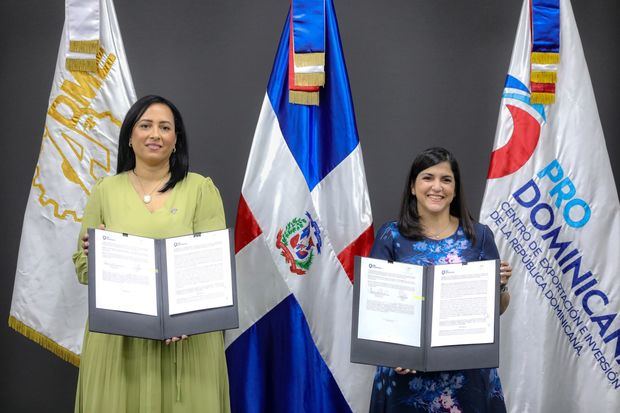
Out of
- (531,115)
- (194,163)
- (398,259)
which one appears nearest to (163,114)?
(398,259)

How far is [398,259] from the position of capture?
2.46m

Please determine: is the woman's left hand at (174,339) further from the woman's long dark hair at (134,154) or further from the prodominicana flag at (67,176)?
the prodominicana flag at (67,176)

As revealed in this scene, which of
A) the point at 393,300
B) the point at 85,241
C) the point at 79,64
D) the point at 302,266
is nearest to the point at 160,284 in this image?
the point at 85,241

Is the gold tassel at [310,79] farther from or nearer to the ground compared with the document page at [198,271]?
farther from the ground

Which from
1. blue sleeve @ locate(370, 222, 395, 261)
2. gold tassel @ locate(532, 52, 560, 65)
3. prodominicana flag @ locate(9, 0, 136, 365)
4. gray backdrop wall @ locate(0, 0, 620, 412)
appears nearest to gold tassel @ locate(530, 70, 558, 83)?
gold tassel @ locate(532, 52, 560, 65)

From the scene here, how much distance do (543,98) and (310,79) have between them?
971 mm

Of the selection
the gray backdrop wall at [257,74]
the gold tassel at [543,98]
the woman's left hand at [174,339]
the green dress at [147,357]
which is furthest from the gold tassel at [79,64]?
the gold tassel at [543,98]

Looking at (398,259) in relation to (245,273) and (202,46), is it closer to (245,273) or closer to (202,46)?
(245,273)

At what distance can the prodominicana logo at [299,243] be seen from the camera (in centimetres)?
310

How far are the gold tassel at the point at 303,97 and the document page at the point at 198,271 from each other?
971mm

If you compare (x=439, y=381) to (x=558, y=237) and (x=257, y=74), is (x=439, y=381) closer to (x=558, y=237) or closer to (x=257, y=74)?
(x=558, y=237)

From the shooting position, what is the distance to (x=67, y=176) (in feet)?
10.5

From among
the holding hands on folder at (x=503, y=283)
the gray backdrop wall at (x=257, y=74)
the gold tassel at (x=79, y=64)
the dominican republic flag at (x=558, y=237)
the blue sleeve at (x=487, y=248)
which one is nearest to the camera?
the holding hands on folder at (x=503, y=283)

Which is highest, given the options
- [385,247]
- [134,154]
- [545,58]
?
[545,58]
